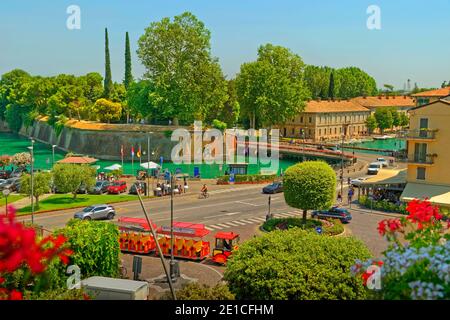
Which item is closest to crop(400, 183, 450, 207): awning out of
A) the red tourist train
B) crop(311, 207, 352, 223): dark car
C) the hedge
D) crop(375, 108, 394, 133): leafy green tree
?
crop(311, 207, 352, 223): dark car

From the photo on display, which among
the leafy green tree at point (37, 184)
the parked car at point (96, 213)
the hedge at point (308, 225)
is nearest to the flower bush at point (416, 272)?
the hedge at point (308, 225)

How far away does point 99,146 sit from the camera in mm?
89875

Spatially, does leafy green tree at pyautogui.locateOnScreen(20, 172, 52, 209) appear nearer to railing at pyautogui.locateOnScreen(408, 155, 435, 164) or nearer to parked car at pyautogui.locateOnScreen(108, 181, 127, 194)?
parked car at pyautogui.locateOnScreen(108, 181, 127, 194)

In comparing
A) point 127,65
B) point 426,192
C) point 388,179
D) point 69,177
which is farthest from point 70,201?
point 127,65

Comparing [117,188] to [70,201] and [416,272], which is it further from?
[416,272]

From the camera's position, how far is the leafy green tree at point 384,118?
125m

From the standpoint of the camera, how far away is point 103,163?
8488 cm

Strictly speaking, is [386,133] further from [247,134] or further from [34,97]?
[34,97]

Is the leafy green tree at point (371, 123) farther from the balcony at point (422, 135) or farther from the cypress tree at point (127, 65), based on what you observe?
the balcony at point (422, 135)

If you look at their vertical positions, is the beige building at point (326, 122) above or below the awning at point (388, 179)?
above

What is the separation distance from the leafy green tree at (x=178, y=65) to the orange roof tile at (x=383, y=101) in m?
63.1

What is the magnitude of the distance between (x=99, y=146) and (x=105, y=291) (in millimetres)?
73301

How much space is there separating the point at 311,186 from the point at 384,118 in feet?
320
